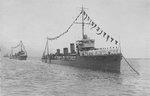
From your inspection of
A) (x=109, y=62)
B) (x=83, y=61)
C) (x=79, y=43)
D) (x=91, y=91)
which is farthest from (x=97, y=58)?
(x=91, y=91)

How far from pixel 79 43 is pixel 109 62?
2002 cm

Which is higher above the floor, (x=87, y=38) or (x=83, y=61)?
(x=87, y=38)

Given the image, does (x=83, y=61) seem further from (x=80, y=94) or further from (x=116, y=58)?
(x=80, y=94)

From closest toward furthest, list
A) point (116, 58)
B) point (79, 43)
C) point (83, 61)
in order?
point (116, 58) < point (83, 61) < point (79, 43)

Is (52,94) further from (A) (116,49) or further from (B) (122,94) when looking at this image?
(A) (116,49)

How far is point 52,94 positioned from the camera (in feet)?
71.1

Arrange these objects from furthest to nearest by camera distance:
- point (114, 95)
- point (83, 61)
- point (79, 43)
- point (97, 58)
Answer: point (79, 43)
point (83, 61)
point (97, 58)
point (114, 95)

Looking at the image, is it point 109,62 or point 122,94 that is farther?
point 109,62

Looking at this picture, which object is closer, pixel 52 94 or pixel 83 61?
pixel 52 94

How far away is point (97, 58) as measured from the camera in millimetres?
48188

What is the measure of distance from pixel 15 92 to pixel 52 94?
336 centimetres

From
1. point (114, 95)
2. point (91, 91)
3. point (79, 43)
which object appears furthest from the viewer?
point (79, 43)

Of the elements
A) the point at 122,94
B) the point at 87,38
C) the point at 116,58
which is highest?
the point at 87,38

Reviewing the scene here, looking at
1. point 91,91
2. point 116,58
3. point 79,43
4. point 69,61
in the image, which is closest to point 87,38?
point 79,43
